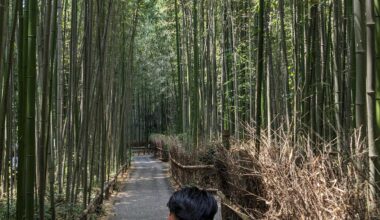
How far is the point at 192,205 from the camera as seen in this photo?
1.42m

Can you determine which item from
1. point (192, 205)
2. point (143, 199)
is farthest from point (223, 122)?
point (192, 205)

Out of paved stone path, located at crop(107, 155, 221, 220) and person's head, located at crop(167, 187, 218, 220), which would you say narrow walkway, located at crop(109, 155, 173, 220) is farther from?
person's head, located at crop(167, 187, 218, 220)

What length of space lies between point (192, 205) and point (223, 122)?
26.5 ft

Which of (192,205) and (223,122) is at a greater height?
(223,122)

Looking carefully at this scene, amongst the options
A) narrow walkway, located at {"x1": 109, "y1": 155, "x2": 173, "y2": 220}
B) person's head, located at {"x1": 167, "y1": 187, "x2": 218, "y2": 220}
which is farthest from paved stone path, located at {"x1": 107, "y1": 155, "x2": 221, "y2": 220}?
person's head, located at {"x1": 167, "y1": 187, "x2": 218, "y2": 220}

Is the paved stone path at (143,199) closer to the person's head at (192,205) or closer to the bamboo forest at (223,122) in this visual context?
the bamboo forest at (223,122)

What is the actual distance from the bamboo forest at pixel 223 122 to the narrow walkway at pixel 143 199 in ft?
0.09

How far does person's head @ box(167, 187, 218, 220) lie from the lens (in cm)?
142

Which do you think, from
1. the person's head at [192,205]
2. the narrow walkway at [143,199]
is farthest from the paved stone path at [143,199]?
the person's head at [192,205]

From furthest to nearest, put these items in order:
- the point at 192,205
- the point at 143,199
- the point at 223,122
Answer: the point at 223,122 → the point at 143,199 → the point at 192,205

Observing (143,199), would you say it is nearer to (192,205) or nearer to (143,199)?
(143,199)

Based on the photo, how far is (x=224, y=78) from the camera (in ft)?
29.8

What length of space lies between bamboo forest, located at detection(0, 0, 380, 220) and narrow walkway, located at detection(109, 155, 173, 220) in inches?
1.0

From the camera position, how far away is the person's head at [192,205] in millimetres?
1418
